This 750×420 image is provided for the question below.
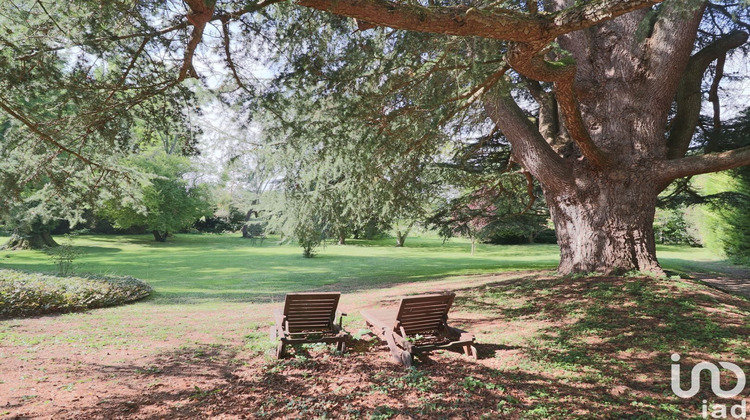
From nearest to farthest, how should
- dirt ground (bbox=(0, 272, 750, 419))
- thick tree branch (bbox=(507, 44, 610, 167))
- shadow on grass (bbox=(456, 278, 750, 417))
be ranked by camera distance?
dirt ground (bbox=(0, 272, 750, 419)) < shadow on grass (bbox=(456, 278, 750, 417)) < thick tree branch (bbox=(507, 44, 610, 167))

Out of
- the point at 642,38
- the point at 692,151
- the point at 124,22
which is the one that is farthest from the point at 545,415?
the point at 692,151

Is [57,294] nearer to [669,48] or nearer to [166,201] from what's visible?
[669,48]

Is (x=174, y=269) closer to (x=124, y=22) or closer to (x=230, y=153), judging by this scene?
(x=230, y=153)

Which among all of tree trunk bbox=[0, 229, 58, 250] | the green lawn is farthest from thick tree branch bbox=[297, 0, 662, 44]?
tree trunk bbox=[0, 229, 58, 250]

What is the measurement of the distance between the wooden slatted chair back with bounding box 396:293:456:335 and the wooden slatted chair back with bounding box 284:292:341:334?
90 cm

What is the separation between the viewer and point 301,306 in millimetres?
5414

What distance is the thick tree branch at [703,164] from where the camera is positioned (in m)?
6.91

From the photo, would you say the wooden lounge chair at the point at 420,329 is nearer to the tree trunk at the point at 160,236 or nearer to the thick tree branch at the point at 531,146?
the thick tree branch at the point at 531,146

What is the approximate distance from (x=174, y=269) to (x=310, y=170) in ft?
32.6

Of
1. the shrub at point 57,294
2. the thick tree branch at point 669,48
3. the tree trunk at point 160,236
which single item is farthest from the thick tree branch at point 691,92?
the tree trunk at point 160,236

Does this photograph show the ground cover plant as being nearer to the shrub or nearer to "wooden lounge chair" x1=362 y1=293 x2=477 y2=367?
"wooden lounge chair" x1=362 y1=293 x2=477 y2=367

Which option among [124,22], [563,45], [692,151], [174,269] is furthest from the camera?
[174,269]

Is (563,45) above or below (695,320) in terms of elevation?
above

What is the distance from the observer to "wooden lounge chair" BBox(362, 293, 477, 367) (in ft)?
15.4
